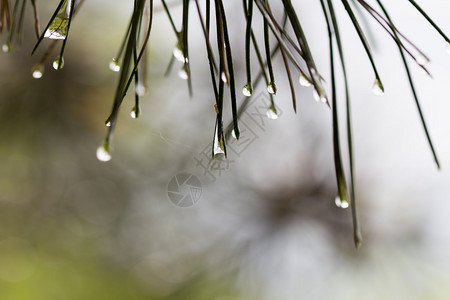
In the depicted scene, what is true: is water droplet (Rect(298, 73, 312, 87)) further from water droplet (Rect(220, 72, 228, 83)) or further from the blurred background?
the blurred background

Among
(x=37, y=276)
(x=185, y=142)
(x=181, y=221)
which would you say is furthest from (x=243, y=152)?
(x=37, y=276)

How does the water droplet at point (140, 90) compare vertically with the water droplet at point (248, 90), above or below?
below

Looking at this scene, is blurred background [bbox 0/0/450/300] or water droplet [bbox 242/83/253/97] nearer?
water droplet [bbox 242/83/253/97]

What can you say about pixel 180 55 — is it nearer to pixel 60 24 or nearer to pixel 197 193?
pixel 60 24

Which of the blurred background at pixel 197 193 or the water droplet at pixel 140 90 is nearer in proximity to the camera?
the water droplet at pixel 140 90

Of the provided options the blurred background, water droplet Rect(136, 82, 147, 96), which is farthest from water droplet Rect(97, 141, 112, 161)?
the blurred background

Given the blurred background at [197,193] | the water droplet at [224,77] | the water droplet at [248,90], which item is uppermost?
the water droplet at [224,77]

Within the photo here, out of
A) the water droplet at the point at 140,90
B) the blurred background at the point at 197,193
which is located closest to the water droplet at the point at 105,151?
the water droplet at the point at 140,90

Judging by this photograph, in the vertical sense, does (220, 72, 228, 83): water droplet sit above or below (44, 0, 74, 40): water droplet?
above

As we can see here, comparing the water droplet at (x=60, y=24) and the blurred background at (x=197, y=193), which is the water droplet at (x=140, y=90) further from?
the blurred background at (x=197, y=193)

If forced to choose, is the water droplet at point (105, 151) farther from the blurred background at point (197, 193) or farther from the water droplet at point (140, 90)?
the blurred background at point (197, 193)
